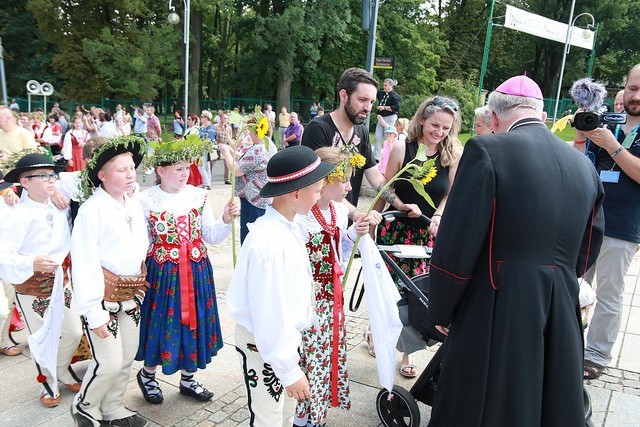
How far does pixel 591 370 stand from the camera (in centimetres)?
396

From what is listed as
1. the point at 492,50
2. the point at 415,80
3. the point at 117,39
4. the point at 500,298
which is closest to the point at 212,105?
the point at 117,39

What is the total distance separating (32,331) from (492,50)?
46.3 m

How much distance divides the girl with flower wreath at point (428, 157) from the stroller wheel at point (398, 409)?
75 cm

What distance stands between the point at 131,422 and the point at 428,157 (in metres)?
2.93

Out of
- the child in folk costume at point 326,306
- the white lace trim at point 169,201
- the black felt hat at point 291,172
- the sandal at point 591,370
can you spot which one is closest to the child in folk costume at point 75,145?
the white lace trim at point 169,201

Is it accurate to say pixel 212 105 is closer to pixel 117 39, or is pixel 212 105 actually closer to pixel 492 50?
pixel 117 39

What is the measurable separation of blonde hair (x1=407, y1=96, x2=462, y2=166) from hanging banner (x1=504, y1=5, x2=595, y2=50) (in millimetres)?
20156

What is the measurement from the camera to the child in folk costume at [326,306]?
114 inches

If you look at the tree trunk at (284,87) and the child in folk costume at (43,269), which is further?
the tree trunk at (284,87)

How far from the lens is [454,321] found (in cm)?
230

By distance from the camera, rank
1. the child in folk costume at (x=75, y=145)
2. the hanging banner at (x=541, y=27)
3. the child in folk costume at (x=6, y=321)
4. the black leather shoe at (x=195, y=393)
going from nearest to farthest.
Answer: the black leather shoe at (x=195, y=393), the child in folk costume at (x=6, y=321), the child in folk costume at (x=75, y=145), the hanging banner at (x=541, y=27)

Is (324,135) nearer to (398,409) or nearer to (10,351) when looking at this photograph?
(398,409)

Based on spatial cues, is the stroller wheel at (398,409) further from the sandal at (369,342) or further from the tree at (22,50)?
the tree at (22,50)

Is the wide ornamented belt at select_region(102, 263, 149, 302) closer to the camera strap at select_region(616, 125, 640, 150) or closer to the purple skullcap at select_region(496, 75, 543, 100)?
the purple skullcap at select_region(496, 75, 543, 100)
